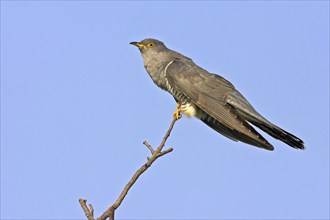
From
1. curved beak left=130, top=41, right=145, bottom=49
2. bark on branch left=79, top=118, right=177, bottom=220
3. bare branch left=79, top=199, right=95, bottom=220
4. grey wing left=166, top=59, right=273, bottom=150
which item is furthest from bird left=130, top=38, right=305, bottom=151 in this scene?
bare branch left=79, top=199, right=95, bottom=220

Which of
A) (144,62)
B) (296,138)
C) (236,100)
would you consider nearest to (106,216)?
(296,138)

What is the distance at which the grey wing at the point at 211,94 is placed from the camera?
5855 millimetres

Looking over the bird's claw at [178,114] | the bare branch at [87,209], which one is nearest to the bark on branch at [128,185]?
the bare branch at [87,209]

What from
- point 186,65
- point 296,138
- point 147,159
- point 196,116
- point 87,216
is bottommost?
point 87,216

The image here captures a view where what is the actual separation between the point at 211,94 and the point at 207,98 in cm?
7

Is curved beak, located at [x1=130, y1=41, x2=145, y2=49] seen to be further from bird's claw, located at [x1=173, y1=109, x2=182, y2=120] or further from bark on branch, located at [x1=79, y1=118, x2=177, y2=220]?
bark on branch, located at [x1=79, y1=118, x2=177, y2=220]

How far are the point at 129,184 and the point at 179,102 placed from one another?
119 inches

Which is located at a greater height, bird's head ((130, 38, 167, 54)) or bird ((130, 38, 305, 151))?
bird's head ((130, 38, 167, 54))

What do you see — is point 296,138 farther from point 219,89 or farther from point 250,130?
point 219,89

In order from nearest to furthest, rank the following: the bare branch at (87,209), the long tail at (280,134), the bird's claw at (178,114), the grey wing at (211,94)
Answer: the bare branch at (87,209) → the long tail at (280,134) → the bird's claw at (178,114) → the grey wing at (211,94)

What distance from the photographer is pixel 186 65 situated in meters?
6.48

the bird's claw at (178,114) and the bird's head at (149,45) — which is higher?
the bird's head at (149,45)

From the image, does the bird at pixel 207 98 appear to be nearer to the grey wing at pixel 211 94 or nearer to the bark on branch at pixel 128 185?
the grey wing at pixel 211 94

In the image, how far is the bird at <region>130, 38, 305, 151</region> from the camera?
225 inches
